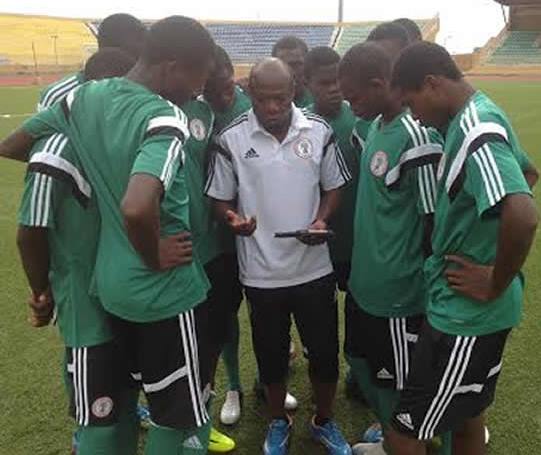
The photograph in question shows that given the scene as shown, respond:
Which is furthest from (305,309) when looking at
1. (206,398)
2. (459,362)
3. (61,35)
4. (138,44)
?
(61,35)

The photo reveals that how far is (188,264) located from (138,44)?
1260 mm

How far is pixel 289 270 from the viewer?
2652 mm

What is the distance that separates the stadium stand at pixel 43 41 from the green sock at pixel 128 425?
156ft

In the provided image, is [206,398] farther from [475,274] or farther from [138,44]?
[138,44]

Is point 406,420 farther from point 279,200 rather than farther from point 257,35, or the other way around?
point 257,35

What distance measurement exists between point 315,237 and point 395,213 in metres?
0.35

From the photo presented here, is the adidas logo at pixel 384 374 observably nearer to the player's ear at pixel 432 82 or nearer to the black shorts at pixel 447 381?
the black shorts at pixel 447 381

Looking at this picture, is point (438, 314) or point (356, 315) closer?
point (438, 314)

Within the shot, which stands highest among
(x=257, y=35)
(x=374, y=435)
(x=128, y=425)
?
(x=128, y=425)

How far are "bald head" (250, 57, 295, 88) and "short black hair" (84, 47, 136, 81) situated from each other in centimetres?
50

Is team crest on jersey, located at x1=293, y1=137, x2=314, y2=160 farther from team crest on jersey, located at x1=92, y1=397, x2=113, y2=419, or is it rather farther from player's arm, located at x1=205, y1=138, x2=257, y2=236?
team crest on jersey, located at x1=92, y1=397, x2=113, y2=419

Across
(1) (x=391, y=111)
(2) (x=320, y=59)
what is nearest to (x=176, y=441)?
(1) (x=391, y=111)

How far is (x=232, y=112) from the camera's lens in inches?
117

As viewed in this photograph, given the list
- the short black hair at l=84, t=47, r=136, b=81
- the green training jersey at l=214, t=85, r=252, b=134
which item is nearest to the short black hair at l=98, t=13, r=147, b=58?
the short black hair at l=84, t=47, r=136, b=81
